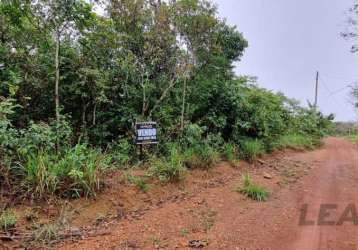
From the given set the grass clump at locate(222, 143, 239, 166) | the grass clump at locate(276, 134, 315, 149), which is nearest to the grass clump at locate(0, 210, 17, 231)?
the grass clump at locate(222, 143, 239, 166)

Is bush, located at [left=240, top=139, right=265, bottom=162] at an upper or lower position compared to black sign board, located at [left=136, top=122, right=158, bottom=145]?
lower

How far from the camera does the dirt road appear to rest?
3824 millimetres

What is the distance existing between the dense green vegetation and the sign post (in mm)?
400

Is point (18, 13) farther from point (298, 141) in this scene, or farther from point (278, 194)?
point (298, 141)

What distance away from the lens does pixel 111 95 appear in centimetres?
752

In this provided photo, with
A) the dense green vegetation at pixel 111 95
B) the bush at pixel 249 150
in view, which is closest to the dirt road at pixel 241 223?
the dense green vegetation at pixel 111 95

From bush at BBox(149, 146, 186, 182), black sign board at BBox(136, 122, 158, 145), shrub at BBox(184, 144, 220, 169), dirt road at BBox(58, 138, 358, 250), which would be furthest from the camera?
shrub at BBox(184, 144, 220, 169)

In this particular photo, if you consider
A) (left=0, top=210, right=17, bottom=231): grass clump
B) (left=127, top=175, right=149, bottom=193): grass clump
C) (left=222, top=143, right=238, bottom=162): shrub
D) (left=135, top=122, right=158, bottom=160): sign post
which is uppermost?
(left=135, top=122, right=158, bottom=160): sign post

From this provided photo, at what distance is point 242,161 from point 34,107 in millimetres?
5596

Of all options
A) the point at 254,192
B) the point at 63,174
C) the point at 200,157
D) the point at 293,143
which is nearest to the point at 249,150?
the point at 200,157

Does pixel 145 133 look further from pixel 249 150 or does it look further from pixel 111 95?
pixel 249 150

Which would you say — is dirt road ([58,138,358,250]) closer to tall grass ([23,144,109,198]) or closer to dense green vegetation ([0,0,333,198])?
tall grass ([23,144,109,198])

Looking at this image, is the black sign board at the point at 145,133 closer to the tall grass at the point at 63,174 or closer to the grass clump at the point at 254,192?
the tall grass at the point at 63,174

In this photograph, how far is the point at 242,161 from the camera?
27.8 feet
